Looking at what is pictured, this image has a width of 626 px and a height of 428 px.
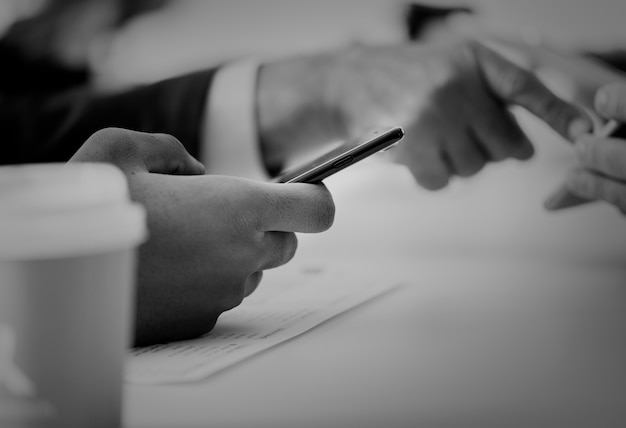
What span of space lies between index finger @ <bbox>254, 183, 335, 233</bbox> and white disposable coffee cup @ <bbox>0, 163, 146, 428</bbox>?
1.03 feet

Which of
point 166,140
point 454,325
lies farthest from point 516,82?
point 166,140

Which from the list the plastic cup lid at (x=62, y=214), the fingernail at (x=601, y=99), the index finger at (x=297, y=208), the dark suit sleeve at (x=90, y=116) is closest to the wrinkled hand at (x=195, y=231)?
the index finger at (x=297, y=208)

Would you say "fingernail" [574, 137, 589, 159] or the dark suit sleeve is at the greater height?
the dark suit sleeve

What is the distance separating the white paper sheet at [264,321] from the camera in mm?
652

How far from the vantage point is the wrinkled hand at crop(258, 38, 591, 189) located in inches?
53.1

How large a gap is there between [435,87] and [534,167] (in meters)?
0.20

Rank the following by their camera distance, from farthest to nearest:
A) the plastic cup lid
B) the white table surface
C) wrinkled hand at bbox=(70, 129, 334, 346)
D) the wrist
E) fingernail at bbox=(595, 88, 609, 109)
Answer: the wrist → fingernail at bbox=(595, 88, 609, 109) → wrinkled hand at bbox=(70, 129, 334, 346) → the white table surface → the plastic cup lid

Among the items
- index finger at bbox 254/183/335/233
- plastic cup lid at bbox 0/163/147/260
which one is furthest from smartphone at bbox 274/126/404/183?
plastic cup lid at bbox 0/163/147/260

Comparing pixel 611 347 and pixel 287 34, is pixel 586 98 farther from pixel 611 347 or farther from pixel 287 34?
pixel 611 347

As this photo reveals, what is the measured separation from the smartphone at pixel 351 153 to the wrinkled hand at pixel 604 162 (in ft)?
1.76

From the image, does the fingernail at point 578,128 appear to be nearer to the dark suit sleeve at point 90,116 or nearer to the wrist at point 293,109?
the wrist at point 293,109

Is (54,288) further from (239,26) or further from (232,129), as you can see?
(239,26)

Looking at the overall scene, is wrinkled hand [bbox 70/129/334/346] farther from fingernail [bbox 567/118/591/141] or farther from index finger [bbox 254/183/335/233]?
fingernail [bbox 567/118/591/141]

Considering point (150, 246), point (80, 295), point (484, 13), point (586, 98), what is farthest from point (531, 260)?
point (80, 295)
